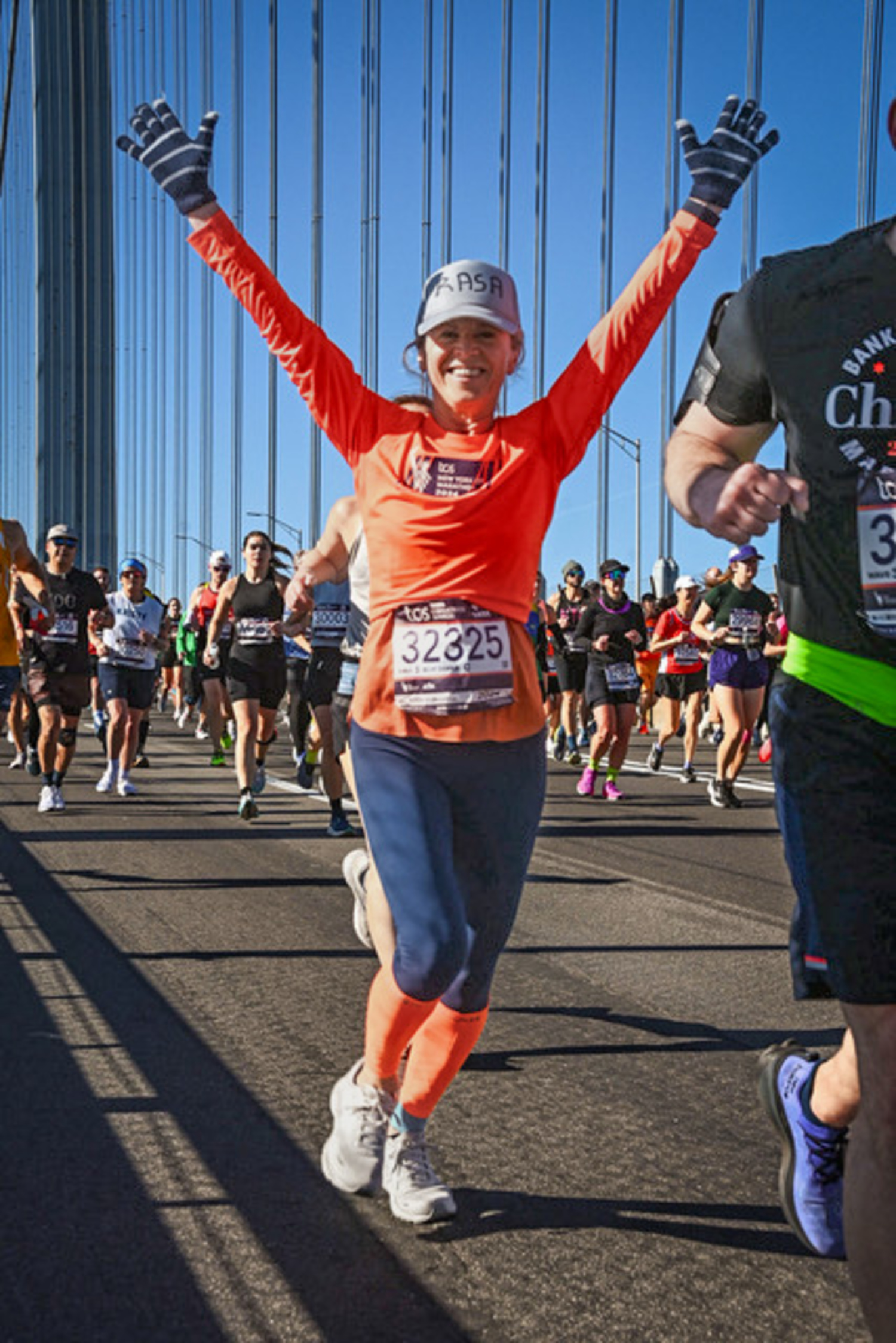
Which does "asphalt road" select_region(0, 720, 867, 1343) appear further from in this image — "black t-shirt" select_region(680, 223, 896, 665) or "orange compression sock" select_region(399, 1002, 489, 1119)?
"black t-shirt" select_region(680, 223, 896, 665)

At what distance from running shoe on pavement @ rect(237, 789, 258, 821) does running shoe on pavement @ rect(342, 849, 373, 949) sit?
5.83 meters

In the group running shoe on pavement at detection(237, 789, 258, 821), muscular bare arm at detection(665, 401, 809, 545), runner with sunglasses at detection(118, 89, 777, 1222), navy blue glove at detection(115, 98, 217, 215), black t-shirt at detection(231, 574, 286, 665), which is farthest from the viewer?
black t-shirt at detection(231, 574, 286, 665)

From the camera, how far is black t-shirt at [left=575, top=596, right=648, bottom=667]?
12.2 m

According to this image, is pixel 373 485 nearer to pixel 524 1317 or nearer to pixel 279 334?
pixel 279 334

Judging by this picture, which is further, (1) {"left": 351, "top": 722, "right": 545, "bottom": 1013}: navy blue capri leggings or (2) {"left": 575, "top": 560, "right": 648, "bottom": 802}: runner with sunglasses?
(2) {"left": 575, "top": 560, "right": 648, "bottom": 802}: runner with sunglasses

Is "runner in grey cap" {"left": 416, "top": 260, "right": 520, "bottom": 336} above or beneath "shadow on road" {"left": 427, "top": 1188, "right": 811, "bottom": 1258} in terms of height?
above

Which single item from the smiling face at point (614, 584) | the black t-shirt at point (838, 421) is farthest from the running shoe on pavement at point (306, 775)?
the black t-shirt at point (838, 421)

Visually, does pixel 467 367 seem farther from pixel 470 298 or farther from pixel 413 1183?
pixel 413 1183

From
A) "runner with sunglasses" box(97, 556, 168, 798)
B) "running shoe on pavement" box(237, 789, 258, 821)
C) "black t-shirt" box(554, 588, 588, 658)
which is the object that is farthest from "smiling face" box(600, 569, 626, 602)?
"running shoe on pavement" box(237, 789, 258, 821)

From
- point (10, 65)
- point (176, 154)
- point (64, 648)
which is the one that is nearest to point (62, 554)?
point (64, 648)

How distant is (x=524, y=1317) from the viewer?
2.45 metres

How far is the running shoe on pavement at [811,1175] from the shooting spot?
8.38 feet

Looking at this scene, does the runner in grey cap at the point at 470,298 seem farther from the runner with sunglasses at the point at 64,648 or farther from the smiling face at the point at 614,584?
the smiling face at the point at 614,584

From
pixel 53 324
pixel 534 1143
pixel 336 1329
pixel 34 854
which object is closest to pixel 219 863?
pixel 34 854
